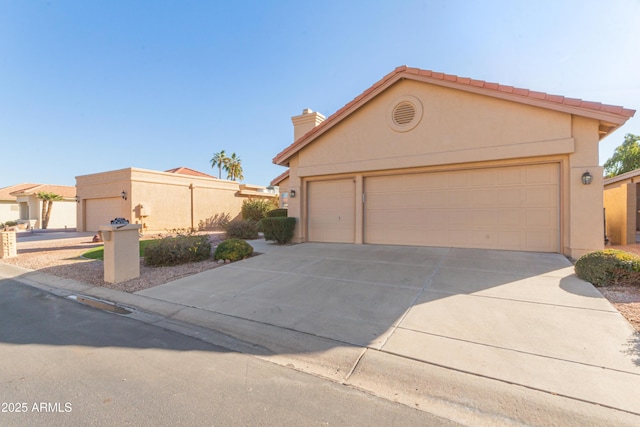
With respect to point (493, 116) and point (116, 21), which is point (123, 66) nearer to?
point (116, 21)

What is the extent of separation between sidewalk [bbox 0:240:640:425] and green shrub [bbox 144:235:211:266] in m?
1.53

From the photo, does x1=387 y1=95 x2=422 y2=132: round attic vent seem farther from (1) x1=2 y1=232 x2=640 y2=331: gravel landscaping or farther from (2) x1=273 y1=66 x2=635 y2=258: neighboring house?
(1) x1=2 y1=232 x2=640 y2=331: gravel landscaping

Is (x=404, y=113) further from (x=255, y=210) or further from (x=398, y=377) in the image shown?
(x=255, y=210)

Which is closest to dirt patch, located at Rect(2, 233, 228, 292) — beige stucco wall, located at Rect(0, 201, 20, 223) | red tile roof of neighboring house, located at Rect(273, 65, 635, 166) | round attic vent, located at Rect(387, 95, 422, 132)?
red tile roof of neighboring house, located at Rect(273, 65, 635, 166)

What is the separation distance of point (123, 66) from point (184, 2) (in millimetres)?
5702

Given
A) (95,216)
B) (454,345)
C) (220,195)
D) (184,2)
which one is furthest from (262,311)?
(95,216)

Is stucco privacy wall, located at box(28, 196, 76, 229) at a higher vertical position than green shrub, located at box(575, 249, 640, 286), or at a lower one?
higher

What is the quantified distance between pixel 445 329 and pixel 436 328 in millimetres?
115

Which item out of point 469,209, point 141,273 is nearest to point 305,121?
point 469,209

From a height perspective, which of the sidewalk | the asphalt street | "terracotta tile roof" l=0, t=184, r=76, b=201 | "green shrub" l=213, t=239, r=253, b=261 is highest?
"terracotta tile roof" l=0, t=184, r=76, b=201

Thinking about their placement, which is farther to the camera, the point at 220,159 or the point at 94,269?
the point at 220,159

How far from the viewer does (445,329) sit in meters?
4.04

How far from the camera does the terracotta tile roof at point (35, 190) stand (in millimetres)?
30922

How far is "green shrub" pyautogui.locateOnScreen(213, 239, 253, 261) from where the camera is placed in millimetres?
8883
